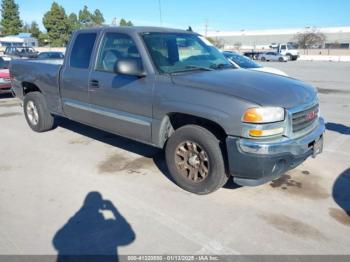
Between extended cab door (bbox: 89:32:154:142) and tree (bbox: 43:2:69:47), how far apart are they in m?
73.3

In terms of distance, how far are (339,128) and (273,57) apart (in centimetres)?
3926

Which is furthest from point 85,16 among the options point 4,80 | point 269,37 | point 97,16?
point 4,80

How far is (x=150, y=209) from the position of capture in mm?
3855

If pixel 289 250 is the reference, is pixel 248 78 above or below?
above

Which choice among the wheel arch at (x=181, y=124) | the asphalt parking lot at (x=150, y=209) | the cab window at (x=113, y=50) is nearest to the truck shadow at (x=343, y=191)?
the asphalt parking lot at (x=150, y=209)

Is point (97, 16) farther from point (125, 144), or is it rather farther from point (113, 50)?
point (113, 50)

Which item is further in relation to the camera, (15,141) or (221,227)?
(15,141)

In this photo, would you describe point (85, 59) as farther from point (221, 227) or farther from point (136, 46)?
point (221, 227)

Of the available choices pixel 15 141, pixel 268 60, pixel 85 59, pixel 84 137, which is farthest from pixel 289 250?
pixel 268 60

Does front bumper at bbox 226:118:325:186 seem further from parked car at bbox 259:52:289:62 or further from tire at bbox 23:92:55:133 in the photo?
parked car at bbox 259:52:289:62

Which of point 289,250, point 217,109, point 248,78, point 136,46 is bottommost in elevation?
point 289,250

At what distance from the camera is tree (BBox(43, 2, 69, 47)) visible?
72.6 meters

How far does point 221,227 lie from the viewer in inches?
138

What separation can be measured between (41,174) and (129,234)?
82.3 inches
